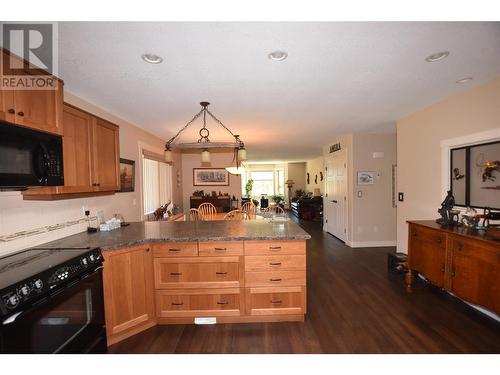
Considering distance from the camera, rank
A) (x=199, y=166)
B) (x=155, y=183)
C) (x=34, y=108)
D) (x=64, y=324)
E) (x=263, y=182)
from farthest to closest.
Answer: (x=263, y=182) → (x=199, y=166) → (x=155, y=183) → (x=34, y=108) → (x=64, y=324)

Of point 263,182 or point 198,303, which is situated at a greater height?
point 263,182

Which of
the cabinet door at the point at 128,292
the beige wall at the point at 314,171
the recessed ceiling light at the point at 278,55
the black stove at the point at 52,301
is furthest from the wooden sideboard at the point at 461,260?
the beige wall at the point at 314,171

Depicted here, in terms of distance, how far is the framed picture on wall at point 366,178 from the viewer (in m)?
4.86

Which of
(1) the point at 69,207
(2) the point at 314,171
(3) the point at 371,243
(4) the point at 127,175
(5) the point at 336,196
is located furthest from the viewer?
(2) the point at 314,171

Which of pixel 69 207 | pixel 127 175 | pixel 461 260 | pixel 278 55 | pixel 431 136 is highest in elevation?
pixel 278 55

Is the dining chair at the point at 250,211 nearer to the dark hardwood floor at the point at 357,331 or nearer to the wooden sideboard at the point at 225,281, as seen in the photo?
the dark hardwood floor at the point at 357,331

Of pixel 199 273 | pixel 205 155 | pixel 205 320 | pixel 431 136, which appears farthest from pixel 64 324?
pixel 431 136

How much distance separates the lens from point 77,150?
208 centimetres

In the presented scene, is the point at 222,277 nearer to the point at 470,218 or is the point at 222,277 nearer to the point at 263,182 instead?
the point at 470,218

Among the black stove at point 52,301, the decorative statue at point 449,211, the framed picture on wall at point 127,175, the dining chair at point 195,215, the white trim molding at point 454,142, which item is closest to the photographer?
the black stove at point 52,301

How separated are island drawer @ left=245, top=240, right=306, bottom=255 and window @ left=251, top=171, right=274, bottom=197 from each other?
10238mm

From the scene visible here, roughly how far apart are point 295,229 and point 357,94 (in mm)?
1674

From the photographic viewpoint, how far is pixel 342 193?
5.40m

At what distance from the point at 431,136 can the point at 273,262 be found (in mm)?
2789
